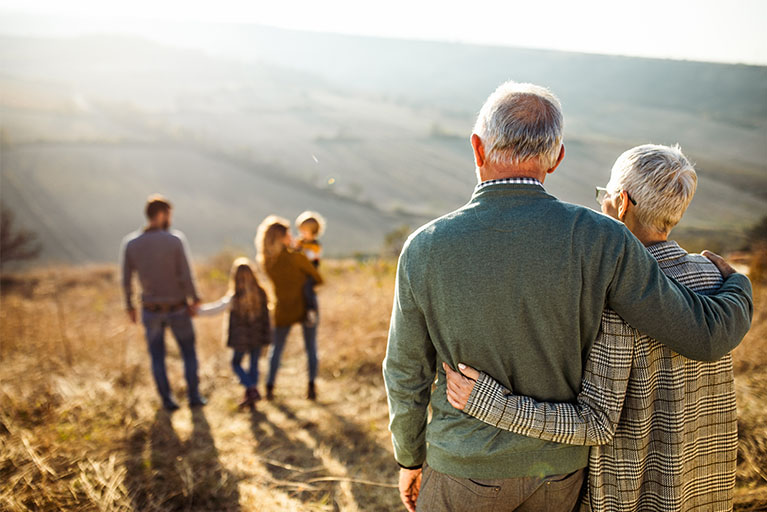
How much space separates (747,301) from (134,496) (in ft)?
10.1

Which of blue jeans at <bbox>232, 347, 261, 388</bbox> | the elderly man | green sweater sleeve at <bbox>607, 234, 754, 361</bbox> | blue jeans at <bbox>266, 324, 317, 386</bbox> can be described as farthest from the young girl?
green sweater sleeve at <bbox>607, 234, 754, 361</bbox>

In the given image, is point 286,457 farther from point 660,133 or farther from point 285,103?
point 285,103

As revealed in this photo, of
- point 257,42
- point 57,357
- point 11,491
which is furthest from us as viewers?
point 257,42

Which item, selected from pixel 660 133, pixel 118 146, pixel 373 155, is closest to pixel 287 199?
pixel 373 155

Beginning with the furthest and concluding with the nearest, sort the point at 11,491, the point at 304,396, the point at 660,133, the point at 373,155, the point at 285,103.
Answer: the point at 285,103
the point at 373,155
the point at 660,133
the point at 304,396
the point at 11,491

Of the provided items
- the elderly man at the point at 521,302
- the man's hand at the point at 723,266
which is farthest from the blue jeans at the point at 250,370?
the man's hand at the point at 723,266

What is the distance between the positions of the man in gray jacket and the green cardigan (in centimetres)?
336

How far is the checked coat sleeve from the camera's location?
50.6 inches

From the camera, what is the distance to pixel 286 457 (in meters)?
3.50

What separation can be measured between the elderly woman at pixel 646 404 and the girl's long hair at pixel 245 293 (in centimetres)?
327

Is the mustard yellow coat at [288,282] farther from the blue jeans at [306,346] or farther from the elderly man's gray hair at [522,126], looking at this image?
the elderly man's gray hair at [522,126]

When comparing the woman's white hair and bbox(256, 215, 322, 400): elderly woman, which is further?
bbox(256, 215, 322, 400): elderly woman

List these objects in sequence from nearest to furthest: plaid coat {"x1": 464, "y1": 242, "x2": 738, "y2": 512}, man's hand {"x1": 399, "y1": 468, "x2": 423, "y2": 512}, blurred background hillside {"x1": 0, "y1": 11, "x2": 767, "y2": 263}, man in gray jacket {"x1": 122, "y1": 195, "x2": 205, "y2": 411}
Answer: plaid coat {"x1": 464, "y1": 242, "x2": 738, "y2": 512}, man's hand {"x1": 399, "y1": 468, "x2": 423, "y2": 512}, man in gray jacket {"x1": 122, "y1": 195, "x2": 205, "y2": 411}, blurred background hillside {"x1": 0, "y1": 11, "x2": 767, "y2": 263}

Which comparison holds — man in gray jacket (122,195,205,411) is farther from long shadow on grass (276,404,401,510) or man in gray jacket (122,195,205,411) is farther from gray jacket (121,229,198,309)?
long shadow on grass (276,404,401,510)
